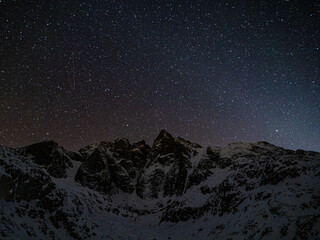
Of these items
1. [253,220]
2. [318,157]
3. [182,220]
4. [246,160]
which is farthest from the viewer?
[246,160]

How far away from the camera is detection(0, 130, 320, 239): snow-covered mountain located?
45312mm

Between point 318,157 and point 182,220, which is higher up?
point 318,157

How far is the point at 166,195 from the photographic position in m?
100

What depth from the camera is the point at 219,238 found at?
50188 millimetres

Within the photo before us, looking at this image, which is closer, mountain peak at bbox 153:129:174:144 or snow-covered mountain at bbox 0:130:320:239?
snow-covered mountain at bbox 0:130:320:239

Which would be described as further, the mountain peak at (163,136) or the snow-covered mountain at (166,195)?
the mountain peak at (163,136)

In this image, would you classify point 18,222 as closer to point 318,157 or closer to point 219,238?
point 219,238

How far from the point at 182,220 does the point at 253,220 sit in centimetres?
2822

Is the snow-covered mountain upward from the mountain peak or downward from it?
downward

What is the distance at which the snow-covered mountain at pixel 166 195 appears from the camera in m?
45.3

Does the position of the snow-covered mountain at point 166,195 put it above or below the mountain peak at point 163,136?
below

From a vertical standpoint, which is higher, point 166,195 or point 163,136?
point 163,136

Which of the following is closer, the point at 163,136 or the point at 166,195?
the point at 166,195

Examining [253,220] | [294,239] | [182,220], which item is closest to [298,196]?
[253,220]
